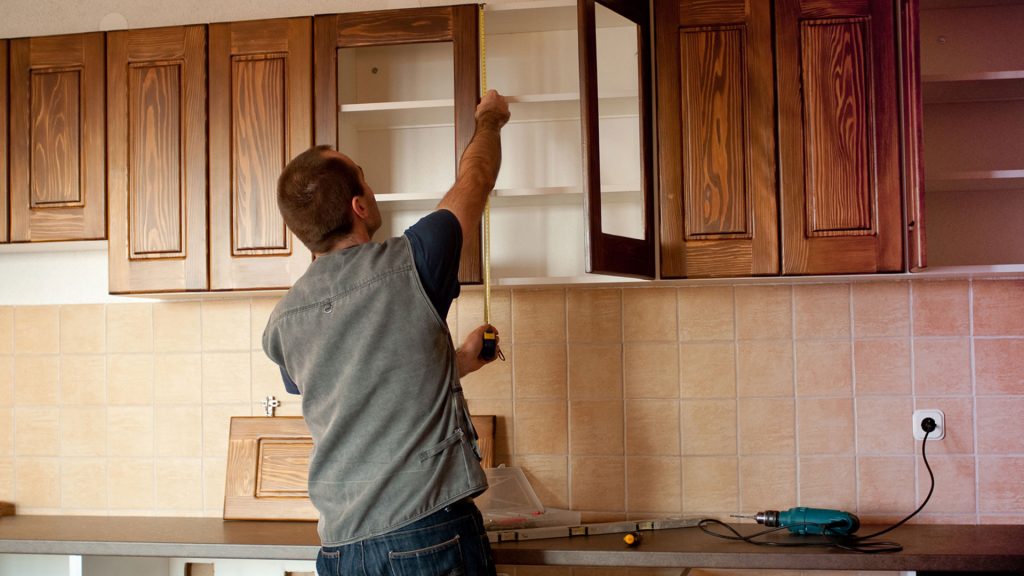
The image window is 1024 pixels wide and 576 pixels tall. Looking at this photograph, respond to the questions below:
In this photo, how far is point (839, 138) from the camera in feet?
6.95

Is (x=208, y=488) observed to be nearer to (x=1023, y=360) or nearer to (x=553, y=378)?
(x=553, y=378)

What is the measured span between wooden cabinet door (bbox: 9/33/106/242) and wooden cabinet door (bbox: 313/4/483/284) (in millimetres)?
636

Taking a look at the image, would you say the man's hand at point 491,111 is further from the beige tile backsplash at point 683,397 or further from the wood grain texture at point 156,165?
the wood grain texture at point 156,165

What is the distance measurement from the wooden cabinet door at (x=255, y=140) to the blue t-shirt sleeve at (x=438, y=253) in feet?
2.48

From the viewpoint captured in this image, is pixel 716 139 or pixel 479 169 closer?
pixel 479 169

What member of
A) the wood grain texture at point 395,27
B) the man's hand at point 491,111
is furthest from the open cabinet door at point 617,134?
the wood grain texture at point 395,27

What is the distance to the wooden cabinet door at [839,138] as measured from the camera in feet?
6.89

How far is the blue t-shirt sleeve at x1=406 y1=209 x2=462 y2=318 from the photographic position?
1.60 m

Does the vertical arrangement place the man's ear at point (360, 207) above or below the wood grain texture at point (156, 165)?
below

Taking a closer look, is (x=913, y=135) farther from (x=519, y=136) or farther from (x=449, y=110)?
(x=449, y=110)

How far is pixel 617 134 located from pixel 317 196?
3.66ft

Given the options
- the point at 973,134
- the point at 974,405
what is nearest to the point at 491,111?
the point at 973,134

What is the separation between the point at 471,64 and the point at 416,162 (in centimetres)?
43

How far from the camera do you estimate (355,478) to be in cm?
162
